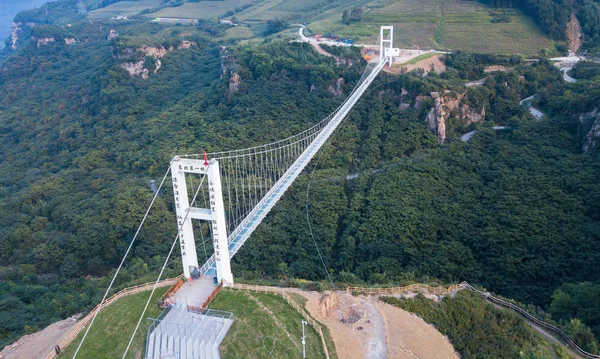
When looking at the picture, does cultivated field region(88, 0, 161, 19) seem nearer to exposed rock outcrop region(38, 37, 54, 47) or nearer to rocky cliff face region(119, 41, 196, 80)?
exposed rock outcrop region(38, 37, 54, 47)

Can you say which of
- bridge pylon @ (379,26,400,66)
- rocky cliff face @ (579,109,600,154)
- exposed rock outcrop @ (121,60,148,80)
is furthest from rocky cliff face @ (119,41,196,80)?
rocky cliff face @ (579,109,600,154)

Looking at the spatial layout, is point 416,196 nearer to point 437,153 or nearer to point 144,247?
point 437,153

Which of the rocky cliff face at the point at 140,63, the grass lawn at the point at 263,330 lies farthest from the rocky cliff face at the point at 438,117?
the rocky cliff face at the point at 140,63

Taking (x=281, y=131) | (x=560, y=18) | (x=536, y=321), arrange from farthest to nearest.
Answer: (x=560, y=18)
(x=281, y=131)
(x=536, y=321)

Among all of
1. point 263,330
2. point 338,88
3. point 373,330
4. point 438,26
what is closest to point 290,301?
point 263,330

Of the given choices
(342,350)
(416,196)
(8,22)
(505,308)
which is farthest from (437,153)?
(8,22)

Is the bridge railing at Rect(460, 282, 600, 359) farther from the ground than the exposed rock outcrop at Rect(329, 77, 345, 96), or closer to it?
closer to it

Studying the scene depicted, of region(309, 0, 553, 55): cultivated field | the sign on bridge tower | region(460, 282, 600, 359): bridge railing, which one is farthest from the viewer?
region(309, 0, 553, 55): cultivated field
